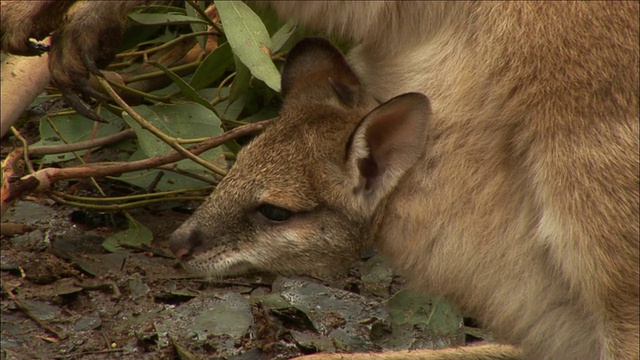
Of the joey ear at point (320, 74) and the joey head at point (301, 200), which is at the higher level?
the joey ear at point (320, 74)

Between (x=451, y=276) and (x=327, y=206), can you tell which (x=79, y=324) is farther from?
(x=451, y=276)

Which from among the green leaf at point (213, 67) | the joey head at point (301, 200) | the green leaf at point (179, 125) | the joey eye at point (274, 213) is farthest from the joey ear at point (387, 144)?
the green leaf at point (213, 67)

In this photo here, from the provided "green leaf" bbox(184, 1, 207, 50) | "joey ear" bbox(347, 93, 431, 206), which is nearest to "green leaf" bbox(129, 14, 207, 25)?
"green leaf" bbox(184, 1, 207, 50)

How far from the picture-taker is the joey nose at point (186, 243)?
11.3ft

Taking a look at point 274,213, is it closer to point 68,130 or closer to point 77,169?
point 77,169

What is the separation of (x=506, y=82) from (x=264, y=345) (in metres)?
1.36

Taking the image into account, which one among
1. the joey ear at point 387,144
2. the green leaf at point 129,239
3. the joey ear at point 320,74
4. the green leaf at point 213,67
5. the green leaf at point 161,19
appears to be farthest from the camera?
the green leaf at point 129,239

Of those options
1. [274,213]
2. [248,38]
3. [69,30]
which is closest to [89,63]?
[69,30]

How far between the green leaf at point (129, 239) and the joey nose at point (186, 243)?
998mm

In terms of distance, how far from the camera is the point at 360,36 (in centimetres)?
332

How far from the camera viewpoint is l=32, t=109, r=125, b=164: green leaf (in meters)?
4.50

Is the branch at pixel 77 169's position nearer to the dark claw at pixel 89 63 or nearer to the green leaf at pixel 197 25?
the dark claw at pixel 89 63

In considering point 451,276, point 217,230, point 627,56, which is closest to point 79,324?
point 217,230

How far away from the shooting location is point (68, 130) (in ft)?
14.9
